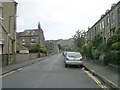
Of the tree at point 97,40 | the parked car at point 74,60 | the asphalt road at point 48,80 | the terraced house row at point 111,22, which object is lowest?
the asphalt road at point 48,80

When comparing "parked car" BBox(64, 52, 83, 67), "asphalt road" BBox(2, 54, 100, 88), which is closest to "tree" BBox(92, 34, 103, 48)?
Result: "parked car" BBox(64, 52, 83, 67)

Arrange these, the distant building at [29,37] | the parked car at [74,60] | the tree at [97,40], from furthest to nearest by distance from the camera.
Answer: the distant building at [29,37] → the tree at [97,40] → the parked car at [74,60]

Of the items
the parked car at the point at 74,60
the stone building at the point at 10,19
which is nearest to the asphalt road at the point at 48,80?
the parked car at the point at 74,60

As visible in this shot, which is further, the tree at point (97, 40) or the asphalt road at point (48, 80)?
the tree at point (97, 40)

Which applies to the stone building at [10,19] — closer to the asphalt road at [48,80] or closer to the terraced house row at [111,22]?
the terraced house row at [111,22]

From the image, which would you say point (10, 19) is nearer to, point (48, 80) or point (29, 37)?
point (48, 80)

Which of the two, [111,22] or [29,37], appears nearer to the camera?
[111,22]

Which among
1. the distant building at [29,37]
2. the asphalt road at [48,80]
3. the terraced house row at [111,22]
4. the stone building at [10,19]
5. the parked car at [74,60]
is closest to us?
the asphalt road at [48,80]

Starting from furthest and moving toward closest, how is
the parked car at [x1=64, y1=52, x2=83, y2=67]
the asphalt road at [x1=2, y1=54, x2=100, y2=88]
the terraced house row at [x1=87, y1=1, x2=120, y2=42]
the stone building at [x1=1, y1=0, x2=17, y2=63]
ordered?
the stone building at [x1=1, y1=0, x2=17, y2=63], the terraced house row at [x1=87, y1=1, x2=120, y2=42], the parked car at [x1=64, y1=52, x2=83, y2=67], the asphalt road at [x1=2, y1=54, x2=100, y2=88]

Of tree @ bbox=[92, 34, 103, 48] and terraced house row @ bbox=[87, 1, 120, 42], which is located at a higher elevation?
terraced house row @ bbox=[87, 1, 120, 42]

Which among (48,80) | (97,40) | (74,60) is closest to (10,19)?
(97,40)

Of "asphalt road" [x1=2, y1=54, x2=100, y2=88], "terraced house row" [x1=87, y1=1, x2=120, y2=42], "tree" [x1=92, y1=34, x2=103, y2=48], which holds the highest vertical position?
"terraced house row" [x1=87, y1=1, x2=120, y2=42]

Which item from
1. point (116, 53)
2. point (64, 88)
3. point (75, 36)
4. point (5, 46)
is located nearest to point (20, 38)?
point (75, 36)

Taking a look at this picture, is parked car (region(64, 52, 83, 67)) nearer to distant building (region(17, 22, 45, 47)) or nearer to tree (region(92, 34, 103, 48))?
tree (region(92, 34, 103, 48))
